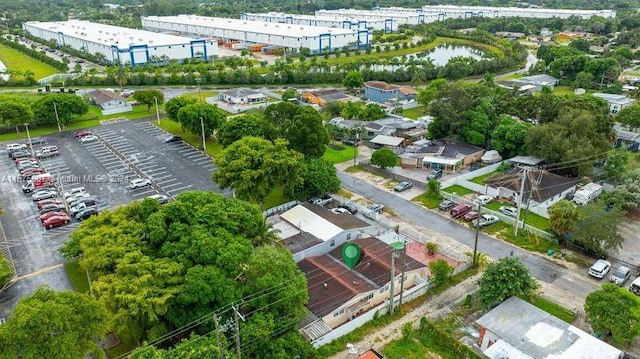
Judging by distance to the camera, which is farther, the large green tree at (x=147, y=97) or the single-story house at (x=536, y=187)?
the large green tree at (x=147, y=97)

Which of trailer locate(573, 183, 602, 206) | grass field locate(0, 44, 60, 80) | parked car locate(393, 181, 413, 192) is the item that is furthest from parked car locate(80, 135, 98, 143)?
trailer locate(573, 183, 602, 206)

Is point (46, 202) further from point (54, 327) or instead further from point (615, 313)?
point (615, 313)

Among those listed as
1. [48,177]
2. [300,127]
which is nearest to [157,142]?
[48,177]

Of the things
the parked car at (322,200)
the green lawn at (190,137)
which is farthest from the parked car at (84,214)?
the parked car at (322,200)

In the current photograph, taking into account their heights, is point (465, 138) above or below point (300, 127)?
below

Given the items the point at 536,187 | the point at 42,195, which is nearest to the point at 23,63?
the point at 42,195

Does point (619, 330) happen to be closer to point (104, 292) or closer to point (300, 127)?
point (104, 292)

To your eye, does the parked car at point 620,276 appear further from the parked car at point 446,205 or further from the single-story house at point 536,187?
the parked car at point 446,205
